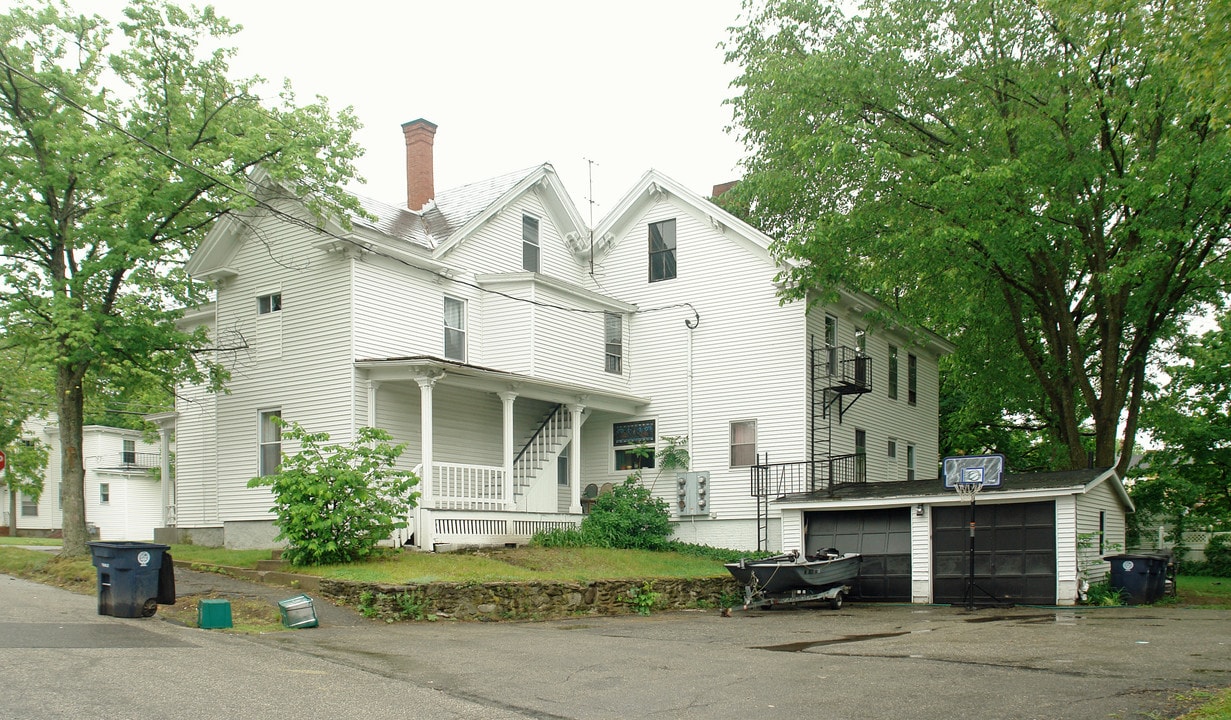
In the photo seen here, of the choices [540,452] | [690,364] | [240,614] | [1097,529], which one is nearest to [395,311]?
[540,452]

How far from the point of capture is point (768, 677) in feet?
35.6

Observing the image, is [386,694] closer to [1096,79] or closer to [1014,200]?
[1014,200]

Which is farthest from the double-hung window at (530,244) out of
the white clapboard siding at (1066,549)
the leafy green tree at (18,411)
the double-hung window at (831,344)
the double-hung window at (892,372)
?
the leafy green tree at (18,411)

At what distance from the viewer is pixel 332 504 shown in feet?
60.4

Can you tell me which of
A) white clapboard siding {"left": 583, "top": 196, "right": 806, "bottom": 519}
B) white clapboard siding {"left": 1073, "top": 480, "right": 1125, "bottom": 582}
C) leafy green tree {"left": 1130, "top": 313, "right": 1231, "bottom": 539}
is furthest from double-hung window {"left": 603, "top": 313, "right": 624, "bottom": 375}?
leafy green tree {"left": 1130, "top": 313, "right": 1231, "bottom": 539}

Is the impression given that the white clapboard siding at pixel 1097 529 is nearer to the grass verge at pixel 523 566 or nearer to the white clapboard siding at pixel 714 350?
the white clapboard siding at pixel 714 350

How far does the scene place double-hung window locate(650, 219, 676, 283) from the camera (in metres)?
27.9

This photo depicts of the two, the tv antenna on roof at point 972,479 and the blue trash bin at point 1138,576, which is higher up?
the tv antenna on roof at point 972,479

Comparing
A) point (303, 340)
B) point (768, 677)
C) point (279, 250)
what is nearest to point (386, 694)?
point (768, 677)

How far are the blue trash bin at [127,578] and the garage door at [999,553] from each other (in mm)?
16067

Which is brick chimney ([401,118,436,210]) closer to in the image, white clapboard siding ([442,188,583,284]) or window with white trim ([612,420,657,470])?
white clapboard siding ([442,188,583,284])

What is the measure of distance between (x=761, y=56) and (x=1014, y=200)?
25.1ft

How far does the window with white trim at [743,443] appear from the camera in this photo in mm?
25906

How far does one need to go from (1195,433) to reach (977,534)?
53.7ft
